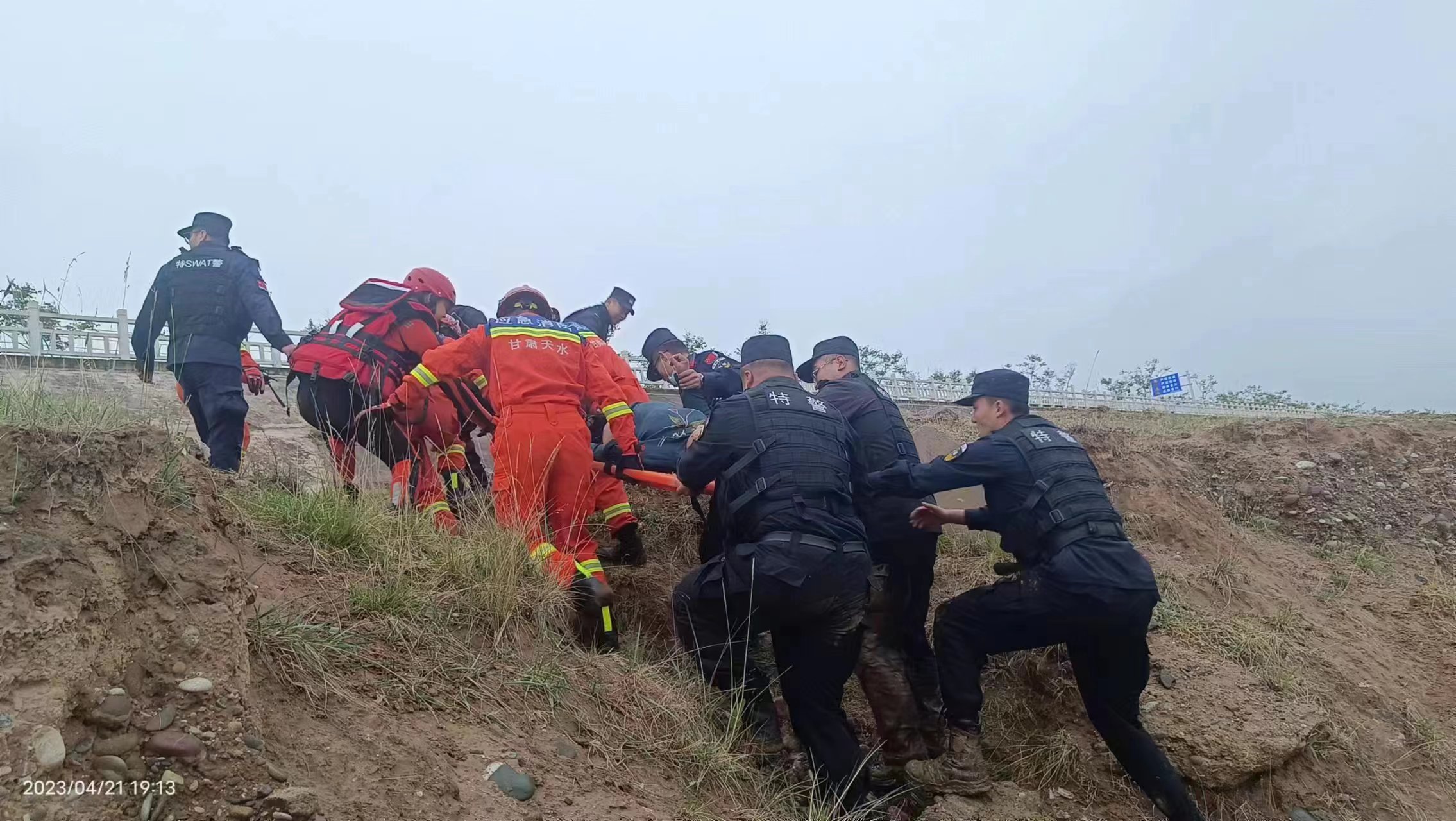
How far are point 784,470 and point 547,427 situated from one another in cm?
130

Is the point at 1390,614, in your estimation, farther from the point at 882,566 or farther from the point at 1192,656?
the point at 882,566

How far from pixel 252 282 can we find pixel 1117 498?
6533 millimetres

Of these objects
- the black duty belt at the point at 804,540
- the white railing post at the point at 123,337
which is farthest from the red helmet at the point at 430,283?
the white railing post at the point at 123,337

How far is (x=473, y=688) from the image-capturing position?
2.85 meters

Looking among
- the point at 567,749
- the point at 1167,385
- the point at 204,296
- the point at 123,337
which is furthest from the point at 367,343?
the point at 1167,385

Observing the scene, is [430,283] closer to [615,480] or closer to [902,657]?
[615,480]

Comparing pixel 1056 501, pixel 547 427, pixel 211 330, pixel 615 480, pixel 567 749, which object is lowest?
pixel 567 749

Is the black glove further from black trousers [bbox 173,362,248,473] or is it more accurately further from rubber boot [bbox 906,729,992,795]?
black trousers [bbox 173,362,248,473]

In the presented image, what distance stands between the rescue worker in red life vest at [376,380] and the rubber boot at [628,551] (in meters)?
1.09

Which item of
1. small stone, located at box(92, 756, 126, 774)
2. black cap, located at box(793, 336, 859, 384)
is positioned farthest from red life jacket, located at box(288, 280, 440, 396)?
small stone, located at box(92, 756, 126, 774)

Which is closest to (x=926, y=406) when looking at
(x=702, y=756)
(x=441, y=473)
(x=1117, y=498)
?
(x=1117, y=498)

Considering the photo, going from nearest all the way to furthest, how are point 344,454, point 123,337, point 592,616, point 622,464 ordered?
point 592,616, point 622,464, point 344,454, point 123,337

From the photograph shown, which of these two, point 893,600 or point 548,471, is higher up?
point 548,471

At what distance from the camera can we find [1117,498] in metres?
6.70
